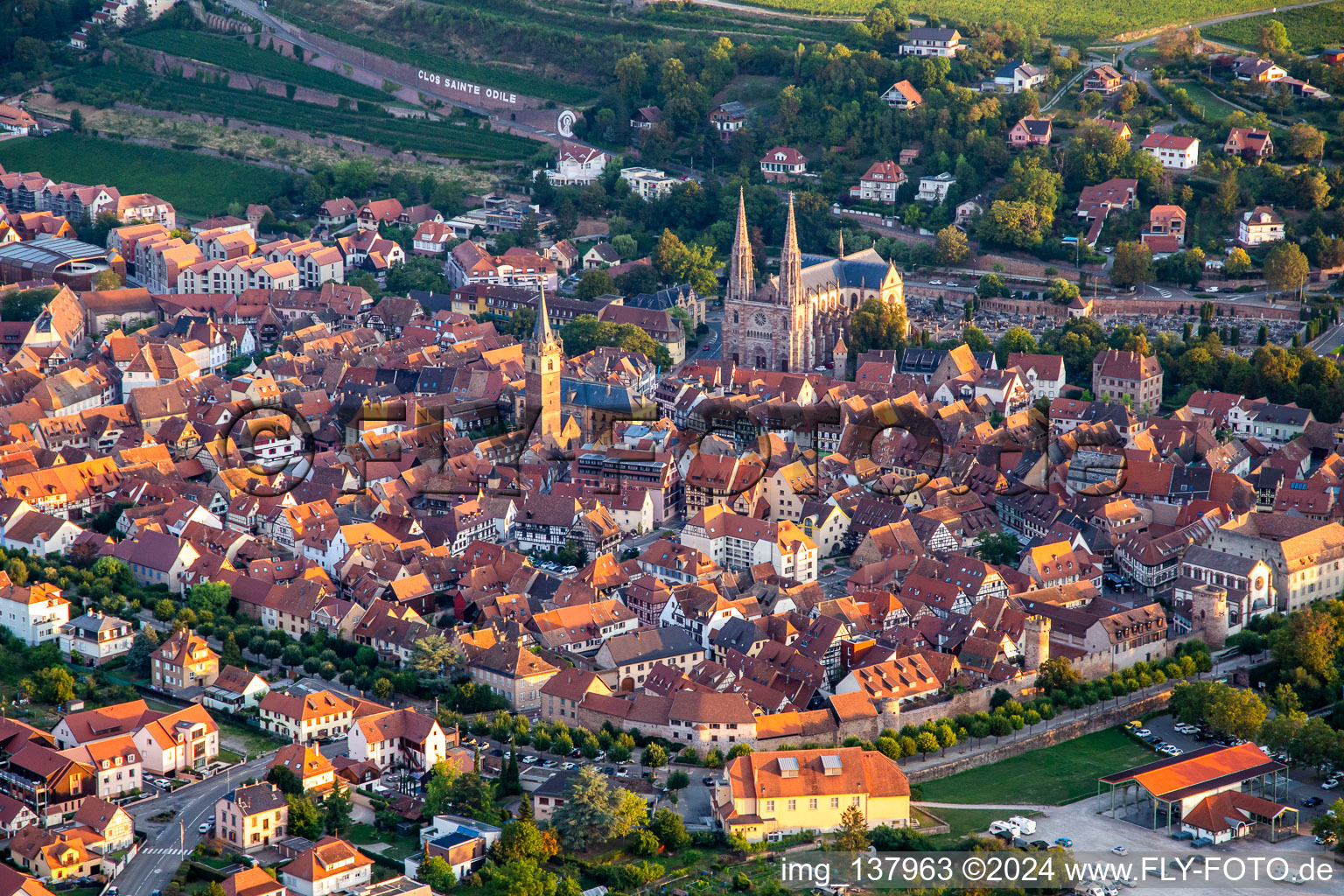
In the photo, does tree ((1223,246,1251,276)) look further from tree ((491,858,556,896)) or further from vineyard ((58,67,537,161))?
tree ((491,858,556,896))

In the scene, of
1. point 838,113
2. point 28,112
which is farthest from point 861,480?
point 28,112

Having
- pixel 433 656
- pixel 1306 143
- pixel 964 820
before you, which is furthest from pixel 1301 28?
pixel 964 820

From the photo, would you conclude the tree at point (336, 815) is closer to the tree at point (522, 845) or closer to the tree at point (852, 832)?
the tree at point (522, 845)

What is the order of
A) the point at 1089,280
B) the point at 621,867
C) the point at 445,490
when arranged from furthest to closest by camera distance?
the point at 1089,280
the point at 445,490
the point at 621,867

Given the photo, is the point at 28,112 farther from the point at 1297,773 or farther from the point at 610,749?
the point at 1297,773

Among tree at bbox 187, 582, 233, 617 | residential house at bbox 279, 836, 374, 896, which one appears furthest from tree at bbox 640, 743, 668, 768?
tree at bbox 187, 582, 233, 617

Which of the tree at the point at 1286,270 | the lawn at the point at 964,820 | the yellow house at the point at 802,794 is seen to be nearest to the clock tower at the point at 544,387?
the yellow house at the point at 802,794
